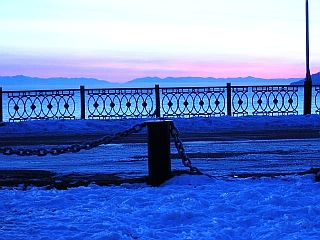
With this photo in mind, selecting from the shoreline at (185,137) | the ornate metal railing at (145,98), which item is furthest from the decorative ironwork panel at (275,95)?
the shoreline at (185,137)

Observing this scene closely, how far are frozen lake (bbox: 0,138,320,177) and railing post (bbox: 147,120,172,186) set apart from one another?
3.88ft

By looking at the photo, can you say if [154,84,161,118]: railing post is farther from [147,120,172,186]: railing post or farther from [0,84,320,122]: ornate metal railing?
[147,120,172,186]: railing post

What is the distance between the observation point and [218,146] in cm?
1504

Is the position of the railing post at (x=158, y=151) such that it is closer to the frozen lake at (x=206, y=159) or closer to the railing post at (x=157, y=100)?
the frozen lake at (x=206, y=159)

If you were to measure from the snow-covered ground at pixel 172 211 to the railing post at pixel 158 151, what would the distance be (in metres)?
0.17

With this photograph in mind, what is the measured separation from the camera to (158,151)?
9.04 m

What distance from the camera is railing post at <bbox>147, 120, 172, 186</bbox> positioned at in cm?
904

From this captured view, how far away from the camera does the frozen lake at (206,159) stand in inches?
431

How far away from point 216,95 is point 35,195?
1799 cm

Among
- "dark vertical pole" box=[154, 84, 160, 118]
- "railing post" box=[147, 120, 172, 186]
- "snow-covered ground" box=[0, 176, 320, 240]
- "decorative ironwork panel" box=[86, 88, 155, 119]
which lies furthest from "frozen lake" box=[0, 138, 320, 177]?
"decorative ironwork panel" box=[86, 88, 155, 119]

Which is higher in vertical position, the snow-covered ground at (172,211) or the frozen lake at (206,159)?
the frozen lake at (206,159)

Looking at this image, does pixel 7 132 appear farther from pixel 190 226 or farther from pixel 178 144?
pixel 190 226

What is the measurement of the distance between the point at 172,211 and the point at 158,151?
2.02 m

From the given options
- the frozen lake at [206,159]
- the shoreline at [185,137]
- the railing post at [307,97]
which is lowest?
the frozen lake at [206,159]
